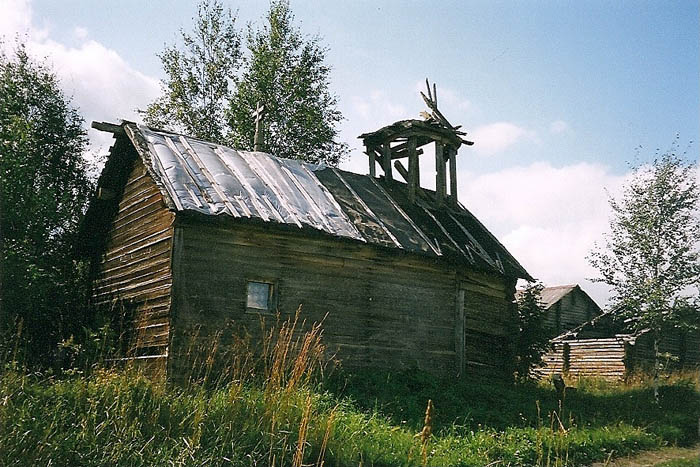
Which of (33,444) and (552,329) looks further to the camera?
(552,329)

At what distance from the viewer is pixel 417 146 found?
18453 millimetres

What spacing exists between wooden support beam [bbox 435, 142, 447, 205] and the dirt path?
8.85m

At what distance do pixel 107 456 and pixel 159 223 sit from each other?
22.7 feet

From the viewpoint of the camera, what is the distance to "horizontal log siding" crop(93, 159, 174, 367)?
37.9ft

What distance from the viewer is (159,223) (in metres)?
12.4

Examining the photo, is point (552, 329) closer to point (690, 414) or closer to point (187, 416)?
point (690, 414)

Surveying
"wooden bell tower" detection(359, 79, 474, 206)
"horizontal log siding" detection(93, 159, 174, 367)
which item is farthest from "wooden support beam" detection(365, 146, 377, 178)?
"horizontal log siding" detection(93, 159, 174, 367)

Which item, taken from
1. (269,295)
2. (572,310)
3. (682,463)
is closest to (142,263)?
(269,295)

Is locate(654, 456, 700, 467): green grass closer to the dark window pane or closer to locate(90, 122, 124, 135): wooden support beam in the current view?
the dark window pane

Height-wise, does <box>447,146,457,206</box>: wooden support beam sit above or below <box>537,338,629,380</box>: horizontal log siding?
above

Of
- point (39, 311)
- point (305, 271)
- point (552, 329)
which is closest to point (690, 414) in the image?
point (552, 329)

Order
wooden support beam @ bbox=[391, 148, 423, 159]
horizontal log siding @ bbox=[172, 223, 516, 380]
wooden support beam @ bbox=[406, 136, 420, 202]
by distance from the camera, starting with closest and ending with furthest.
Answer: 1. horizontal log siding @ bbox=[172, 223, 516, 380]
2. wooden support beam @ bbox=[406, 136, 420, 202]
3. wooden support beam @ bbox=[391, 148, 423, 159]

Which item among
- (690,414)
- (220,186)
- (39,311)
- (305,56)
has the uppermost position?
(305,56)

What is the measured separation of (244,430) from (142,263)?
6.96 metres
